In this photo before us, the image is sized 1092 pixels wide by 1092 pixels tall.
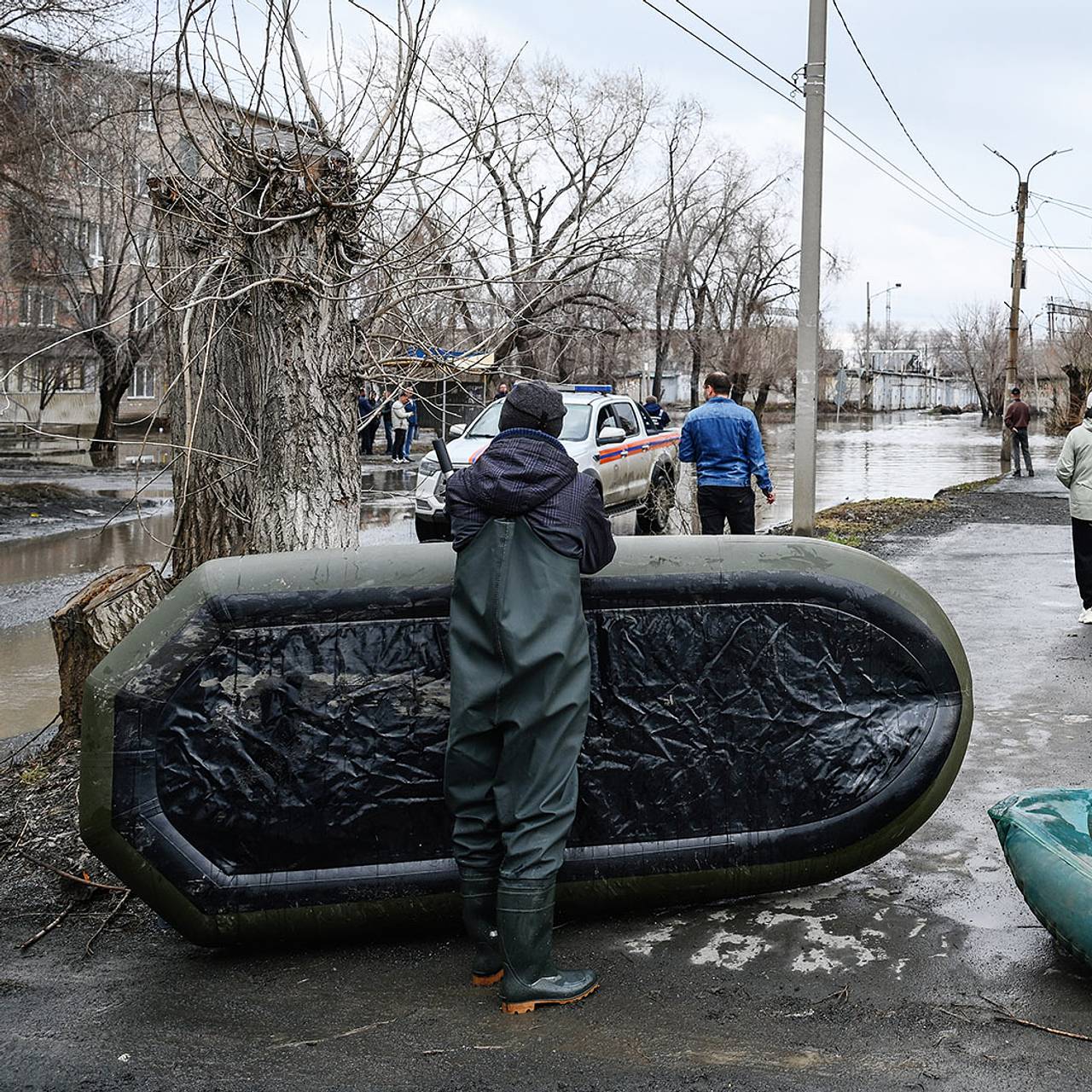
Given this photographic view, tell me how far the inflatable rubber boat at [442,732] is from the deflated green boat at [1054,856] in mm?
278

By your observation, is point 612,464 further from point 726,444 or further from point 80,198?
point 80,198

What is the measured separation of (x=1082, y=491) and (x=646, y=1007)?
657cm

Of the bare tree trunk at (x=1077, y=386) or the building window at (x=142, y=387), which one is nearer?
the bare tree trunk at (x=1077, y=386)

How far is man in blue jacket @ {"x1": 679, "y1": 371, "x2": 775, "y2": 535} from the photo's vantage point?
32.6 feet

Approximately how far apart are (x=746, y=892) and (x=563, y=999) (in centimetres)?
78

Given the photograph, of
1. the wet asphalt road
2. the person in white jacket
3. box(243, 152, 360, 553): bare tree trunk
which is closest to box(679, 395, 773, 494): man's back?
the person in white jacket

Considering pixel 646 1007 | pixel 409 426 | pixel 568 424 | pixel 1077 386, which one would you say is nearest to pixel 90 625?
pixel 646 1007

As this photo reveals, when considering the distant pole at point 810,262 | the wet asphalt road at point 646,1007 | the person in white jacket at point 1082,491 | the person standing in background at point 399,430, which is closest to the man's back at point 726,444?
the person in white jacket at point 1082,491

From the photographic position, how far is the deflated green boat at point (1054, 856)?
3307mm

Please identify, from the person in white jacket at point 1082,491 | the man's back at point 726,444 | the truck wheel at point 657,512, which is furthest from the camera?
the truck wheel at point 657,512

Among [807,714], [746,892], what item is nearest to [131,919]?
[746,892]

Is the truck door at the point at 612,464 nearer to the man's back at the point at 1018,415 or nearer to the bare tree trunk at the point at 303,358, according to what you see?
Result: the bare tree trunk at the point at 303,358

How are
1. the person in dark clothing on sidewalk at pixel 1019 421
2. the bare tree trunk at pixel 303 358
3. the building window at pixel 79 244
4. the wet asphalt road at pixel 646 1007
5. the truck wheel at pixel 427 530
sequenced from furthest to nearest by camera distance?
the person in dark clothing on sidewalk at pixel 1019 421 < the building window at pixel 79 244 < the truck wheel at pixel 427 530 < the bare tree trunk at pixel 303 358 < the wet asphalt road at pixel 646 1007

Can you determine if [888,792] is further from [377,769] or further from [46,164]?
[46,164]
